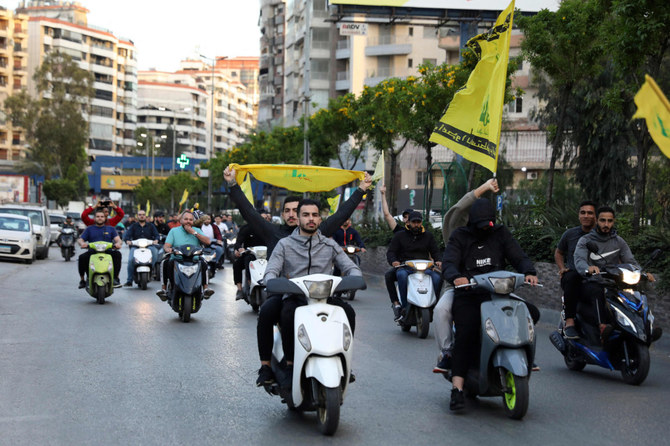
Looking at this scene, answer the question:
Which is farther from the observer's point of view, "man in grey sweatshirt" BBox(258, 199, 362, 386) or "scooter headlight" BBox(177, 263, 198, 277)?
"scooter headlight" BBox(177, 263, 198, 277)

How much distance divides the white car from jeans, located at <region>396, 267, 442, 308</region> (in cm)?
1939

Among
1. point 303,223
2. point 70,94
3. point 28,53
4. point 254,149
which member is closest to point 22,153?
point 28,53

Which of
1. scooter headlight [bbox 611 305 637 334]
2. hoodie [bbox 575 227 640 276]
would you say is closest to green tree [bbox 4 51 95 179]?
hoodie [bbox 575 227 640 276]

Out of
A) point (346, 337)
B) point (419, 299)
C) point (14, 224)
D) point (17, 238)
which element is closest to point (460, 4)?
point (14, 224)

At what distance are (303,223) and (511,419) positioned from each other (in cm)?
208

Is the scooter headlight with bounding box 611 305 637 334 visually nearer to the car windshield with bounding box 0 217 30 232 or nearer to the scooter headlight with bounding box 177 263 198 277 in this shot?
the scooter headlight with bounding box 177 263 198 277

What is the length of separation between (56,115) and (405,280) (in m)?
88.7

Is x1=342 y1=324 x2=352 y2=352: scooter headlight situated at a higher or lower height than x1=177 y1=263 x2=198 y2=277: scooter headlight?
higher

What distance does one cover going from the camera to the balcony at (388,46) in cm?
7288

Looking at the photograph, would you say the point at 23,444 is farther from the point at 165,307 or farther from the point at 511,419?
the point at 165,307

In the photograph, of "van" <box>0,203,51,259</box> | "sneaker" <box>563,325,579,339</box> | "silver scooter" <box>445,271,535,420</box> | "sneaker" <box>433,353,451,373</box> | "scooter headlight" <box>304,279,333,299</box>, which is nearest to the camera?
"scooter headlight" <box>304,279,333,299</box>

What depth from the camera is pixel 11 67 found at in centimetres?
12950

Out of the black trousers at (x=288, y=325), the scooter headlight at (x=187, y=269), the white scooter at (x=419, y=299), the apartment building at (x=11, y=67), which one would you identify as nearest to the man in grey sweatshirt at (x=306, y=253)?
the black trousers at (x=288, y=325)

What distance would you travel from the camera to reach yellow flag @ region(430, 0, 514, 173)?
10711 mm
